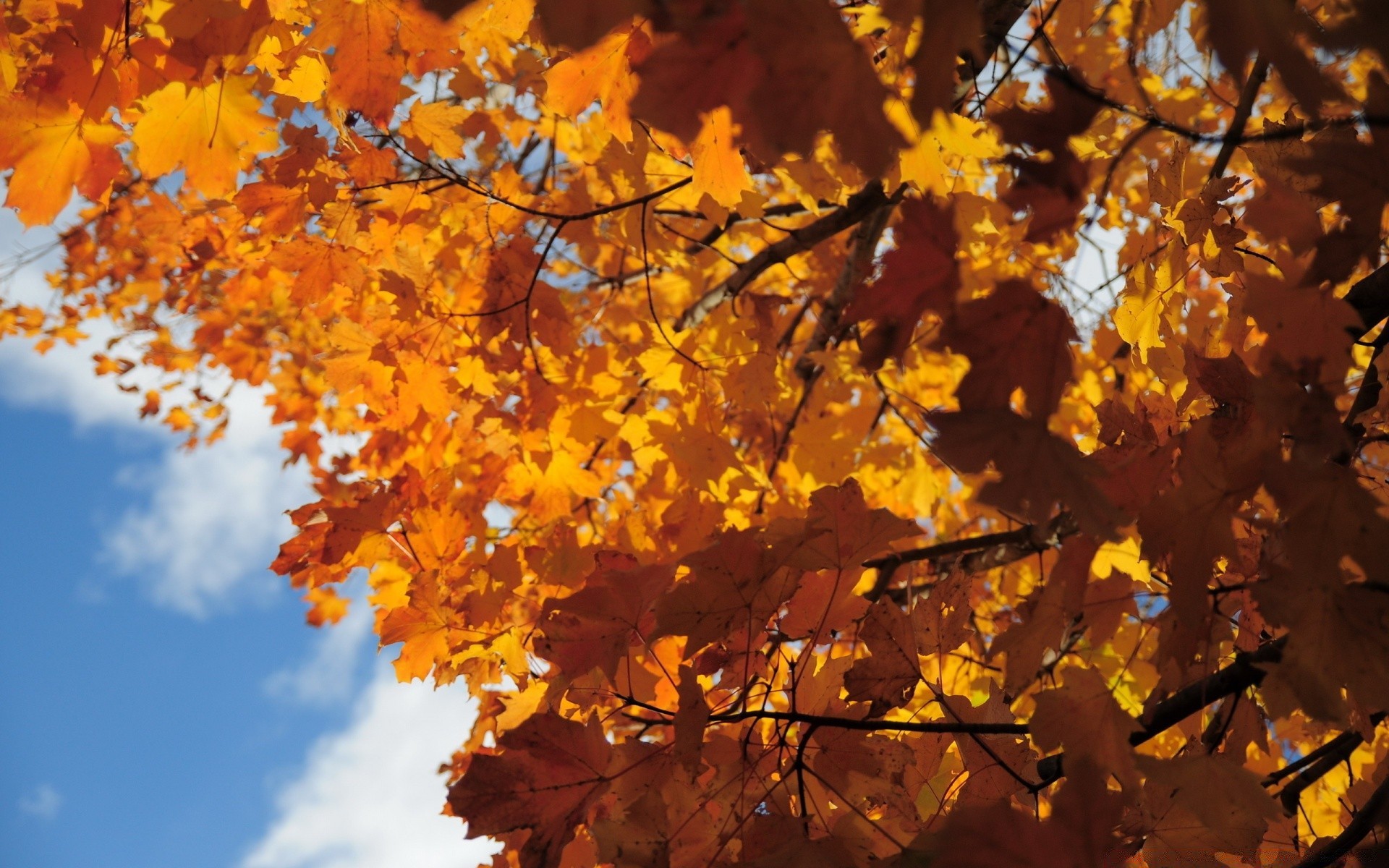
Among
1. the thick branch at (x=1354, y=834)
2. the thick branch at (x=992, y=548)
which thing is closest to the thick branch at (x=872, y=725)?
the thick branch at (x=1354, y=834)

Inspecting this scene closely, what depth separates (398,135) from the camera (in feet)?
8.05

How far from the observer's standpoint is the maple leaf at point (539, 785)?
125cm

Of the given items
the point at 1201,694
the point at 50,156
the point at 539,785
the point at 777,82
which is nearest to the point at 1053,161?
the point at 777,82

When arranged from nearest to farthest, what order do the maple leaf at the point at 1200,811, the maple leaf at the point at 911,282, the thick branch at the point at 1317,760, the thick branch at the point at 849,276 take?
1. the maple leaf at the point at 911,282
2. the maple leaf at the point at 1200,811
3. the thick branch at the point at 1317,760
4. the thick branch at the point at 849,276

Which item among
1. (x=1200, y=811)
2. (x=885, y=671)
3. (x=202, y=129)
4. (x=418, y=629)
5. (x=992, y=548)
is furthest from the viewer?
(x=992, y=548)

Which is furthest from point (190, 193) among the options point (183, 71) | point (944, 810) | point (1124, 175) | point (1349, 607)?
point (1349, 607)

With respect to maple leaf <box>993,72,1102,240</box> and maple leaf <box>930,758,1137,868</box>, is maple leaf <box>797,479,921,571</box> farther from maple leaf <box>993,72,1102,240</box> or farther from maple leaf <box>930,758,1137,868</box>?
maple leaf <box>993,72,1102,240</box>

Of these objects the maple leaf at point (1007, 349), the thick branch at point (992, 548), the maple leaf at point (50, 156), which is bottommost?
the maple leaf at point (1007, 349)

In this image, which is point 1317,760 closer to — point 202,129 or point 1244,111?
point 1244,111

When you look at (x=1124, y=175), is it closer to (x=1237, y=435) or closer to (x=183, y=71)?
(x=1237, y=435)

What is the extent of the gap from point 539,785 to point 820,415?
8.57 ft

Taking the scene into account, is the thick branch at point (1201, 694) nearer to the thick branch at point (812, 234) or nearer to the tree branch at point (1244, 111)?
the tree branch at point (1244, 111)

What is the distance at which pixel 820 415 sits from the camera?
12.1ft

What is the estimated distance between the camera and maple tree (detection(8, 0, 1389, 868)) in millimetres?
892
